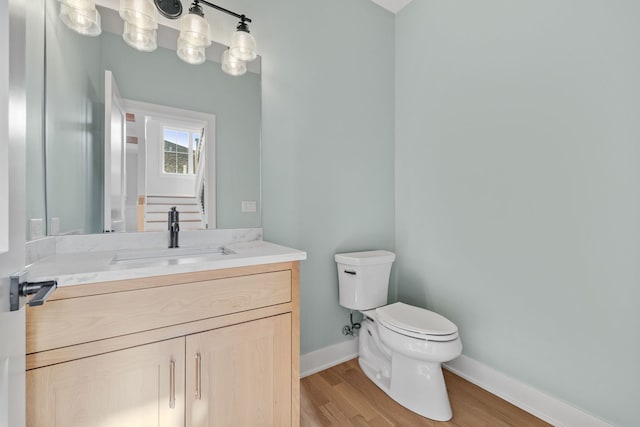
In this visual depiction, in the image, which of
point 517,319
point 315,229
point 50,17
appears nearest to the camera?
point 50,17

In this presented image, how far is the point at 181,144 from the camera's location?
1459 millimetres

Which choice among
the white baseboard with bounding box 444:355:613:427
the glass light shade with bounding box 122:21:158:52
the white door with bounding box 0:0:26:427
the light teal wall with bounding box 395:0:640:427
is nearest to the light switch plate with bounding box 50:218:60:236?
the white door with bounding box 0:0:26:427

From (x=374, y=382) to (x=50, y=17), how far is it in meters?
2.41

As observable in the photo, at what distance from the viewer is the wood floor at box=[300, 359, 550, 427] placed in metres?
1.40

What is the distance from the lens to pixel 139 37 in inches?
50.9

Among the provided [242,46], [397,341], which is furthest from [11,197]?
[397,341]

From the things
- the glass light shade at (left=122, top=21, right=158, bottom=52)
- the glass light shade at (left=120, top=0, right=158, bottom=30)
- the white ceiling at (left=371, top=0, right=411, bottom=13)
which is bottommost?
the glass light shade at (left=122, top=21, right=158, bottom=52)

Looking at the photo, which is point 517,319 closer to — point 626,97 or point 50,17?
point 626,97

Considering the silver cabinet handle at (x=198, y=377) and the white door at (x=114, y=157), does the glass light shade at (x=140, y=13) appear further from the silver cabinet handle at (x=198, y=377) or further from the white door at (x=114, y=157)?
the silver cabinet handle at (x=198, y=377)

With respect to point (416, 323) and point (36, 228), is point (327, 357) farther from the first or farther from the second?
point (36, 228)

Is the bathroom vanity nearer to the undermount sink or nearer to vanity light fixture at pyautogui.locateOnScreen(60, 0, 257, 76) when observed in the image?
the undermount sink

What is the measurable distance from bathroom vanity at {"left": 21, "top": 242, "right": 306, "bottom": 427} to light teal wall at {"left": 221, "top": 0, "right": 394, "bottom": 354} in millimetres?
596

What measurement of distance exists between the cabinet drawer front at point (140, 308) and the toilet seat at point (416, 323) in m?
0.72

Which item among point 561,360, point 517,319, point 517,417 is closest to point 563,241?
point 517,319
